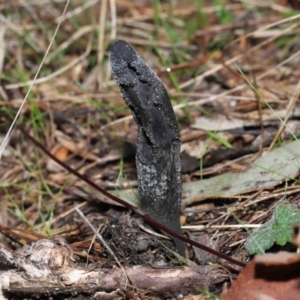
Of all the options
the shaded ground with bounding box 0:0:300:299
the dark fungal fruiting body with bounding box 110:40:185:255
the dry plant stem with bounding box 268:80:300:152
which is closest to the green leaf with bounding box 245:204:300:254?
the shaded ground with bounding box 0:0:300:299

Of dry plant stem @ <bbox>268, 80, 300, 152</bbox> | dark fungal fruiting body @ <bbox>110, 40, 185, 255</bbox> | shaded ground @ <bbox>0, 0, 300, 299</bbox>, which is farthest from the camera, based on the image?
dry plant stem @ <bbox>268, 80, 300, 152</bbox>

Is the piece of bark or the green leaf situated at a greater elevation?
the green leaf

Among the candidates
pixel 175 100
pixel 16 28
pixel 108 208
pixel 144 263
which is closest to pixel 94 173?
pixel 108 208

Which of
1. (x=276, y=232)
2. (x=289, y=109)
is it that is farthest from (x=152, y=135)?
(x=289, y=109)

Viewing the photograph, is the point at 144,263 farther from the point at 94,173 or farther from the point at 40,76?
the point at 40,76

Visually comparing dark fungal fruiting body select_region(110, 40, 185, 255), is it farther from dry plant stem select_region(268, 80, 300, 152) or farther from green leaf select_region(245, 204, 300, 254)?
dry plant stem select_region(268, 80, 300, 152)
